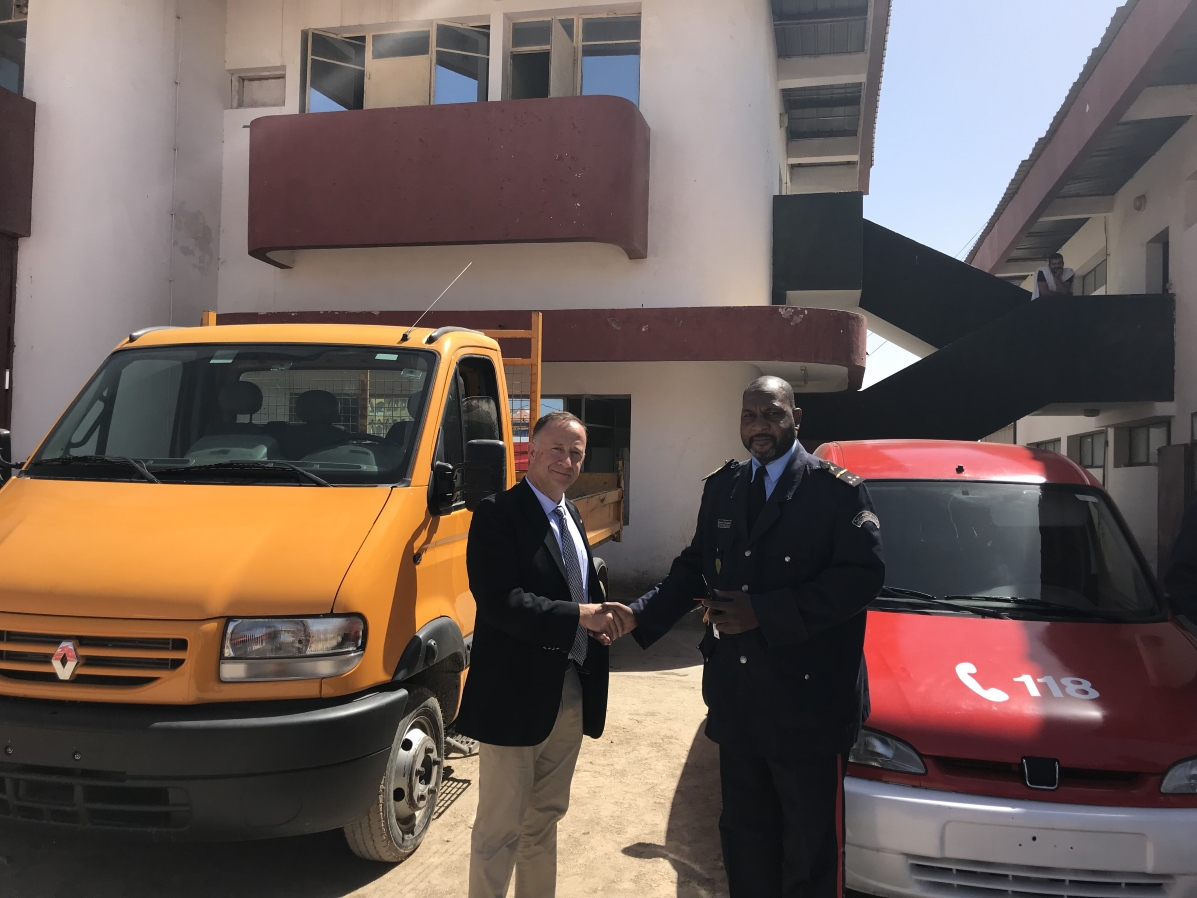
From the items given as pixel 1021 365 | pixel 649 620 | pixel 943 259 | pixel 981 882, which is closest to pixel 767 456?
pixel 649 620

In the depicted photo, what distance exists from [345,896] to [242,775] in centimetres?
89

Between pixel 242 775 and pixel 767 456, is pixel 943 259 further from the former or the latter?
pixel 242 775

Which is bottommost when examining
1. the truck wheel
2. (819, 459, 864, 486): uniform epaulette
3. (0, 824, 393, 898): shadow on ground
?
(0, 824, 393, 898): shadow on ground

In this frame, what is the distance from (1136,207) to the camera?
13.2 m

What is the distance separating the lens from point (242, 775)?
10.3 ft

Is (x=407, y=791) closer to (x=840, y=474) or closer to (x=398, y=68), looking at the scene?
(x=840, y=474)

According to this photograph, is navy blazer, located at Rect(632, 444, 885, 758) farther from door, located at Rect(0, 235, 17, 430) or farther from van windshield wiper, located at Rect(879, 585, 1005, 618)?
door, located at Rect(0, 235, 17, 430)

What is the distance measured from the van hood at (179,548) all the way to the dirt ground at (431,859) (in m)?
0.89

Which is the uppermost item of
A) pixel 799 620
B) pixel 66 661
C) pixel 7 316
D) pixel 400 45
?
pixel 400 45

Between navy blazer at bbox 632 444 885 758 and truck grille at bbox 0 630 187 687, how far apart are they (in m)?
1.85

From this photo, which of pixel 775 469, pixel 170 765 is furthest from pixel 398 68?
pixel 170 765

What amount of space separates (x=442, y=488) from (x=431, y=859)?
1.61m

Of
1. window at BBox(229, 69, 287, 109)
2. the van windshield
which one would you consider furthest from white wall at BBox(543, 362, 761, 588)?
the van windshield

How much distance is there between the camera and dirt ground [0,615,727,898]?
3.74m
